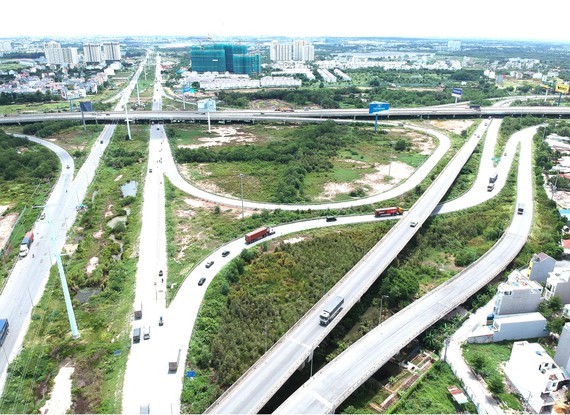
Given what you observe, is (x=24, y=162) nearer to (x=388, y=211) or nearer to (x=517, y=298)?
(x=388, y=211)

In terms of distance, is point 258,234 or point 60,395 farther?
point 258,234

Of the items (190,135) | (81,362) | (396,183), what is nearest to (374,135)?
(396,183)

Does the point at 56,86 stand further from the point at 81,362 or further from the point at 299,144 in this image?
the point at 81,362

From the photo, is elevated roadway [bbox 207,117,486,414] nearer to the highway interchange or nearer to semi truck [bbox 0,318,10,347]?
the highway interchange

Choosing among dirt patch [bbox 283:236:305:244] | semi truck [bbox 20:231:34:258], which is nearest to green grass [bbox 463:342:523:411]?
dirt patch [bbox 283:236:305:244]

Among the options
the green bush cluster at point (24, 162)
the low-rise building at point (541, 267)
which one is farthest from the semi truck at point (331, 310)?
the green bush cluster at point (24, 162)

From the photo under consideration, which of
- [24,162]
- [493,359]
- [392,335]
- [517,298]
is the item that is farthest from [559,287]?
[24,162]

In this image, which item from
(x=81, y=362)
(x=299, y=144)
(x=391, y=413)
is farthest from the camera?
(x=299, y=144)
